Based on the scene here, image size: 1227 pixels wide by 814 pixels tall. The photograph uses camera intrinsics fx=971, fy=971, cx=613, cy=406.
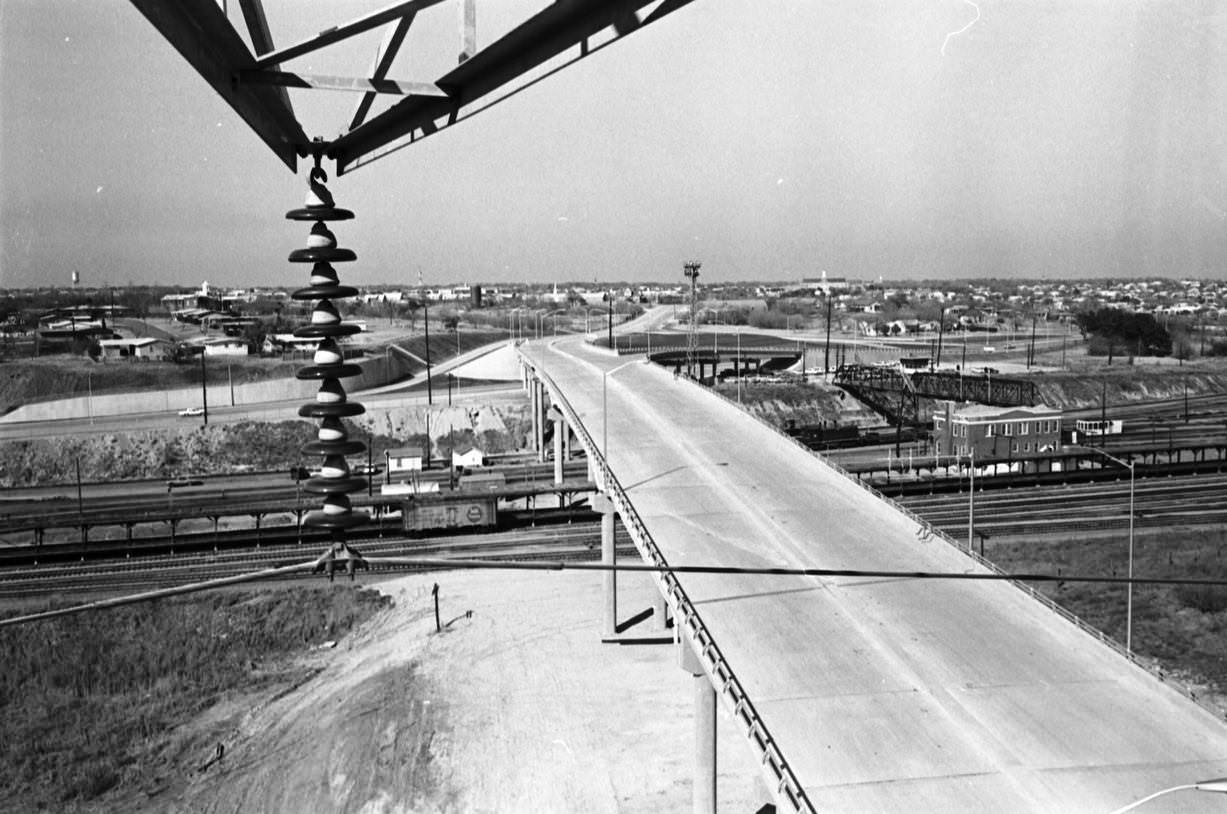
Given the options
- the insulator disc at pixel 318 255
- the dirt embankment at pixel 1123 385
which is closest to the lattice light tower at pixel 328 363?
the insulator disc at pixel 318 255

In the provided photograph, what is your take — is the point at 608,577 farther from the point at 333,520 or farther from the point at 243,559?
the point at 333,520

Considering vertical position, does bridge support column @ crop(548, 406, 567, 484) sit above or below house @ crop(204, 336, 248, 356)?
below

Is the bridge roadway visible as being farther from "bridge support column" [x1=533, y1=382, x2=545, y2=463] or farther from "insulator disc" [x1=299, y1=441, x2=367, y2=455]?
"bridge support column" [x1=533, y1=382, x2=545, y2=463]

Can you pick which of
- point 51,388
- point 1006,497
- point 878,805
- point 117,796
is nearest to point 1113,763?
point 878,805

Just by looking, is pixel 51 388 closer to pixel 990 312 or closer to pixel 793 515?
pixel 793 515

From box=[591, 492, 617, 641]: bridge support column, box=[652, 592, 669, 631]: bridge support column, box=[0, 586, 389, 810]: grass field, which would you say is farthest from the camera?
box=[652, 592, 669, 631]: bridge support column

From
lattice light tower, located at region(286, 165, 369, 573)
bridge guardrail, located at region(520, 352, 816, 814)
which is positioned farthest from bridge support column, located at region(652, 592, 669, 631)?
lattice light tower, located at region(286, 165, 369, 573)

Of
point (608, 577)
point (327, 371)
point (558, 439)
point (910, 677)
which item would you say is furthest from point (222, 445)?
point (327, 371)
